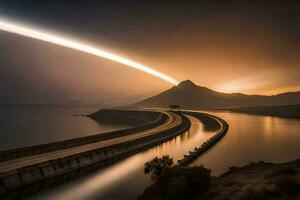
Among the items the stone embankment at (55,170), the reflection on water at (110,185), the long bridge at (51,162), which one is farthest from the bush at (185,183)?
the long bridge at (51,162)

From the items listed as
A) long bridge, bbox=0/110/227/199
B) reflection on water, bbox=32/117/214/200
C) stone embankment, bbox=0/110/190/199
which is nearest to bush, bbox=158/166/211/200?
reflection on water, bbox=32/117/214/200

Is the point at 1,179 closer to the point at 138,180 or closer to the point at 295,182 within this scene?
the point at 138,180

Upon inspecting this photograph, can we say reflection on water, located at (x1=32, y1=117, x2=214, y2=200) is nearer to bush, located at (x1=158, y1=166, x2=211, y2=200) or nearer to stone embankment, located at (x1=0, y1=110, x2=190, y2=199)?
stone embankment, located at (x1=0, y1=110, x2=190, y2=199)

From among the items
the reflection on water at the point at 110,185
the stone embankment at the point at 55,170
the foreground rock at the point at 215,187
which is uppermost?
the foreground rock at the point at 215,187

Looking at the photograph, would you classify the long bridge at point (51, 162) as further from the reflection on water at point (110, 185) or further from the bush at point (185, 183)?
the bush at point (185, 183)

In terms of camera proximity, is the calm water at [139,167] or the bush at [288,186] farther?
the calm water at [139,167]

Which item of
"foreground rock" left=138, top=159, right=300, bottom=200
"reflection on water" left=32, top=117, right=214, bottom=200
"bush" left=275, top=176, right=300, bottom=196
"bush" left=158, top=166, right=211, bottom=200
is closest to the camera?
"foreground rock" left=138, top=159, right=300, bottom=200

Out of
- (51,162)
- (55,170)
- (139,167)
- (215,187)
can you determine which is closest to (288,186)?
(215,187)

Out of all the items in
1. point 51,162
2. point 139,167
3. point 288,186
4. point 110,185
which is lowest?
point 110,185

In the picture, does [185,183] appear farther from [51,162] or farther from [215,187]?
[51,162]
